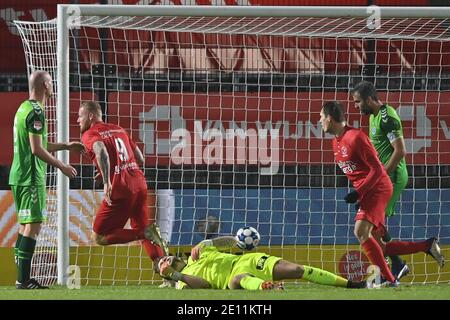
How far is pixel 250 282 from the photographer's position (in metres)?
9.98

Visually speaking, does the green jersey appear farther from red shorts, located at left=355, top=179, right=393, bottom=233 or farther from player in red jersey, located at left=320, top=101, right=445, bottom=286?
red shorts, located at left=355, top=179, right=393, bottom=233

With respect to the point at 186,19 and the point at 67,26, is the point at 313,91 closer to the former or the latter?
the point at 186,19

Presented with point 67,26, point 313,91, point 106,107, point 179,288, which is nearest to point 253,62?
point 313,91

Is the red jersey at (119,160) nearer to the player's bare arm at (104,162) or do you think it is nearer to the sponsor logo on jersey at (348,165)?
the player's bare arm at (104,162)

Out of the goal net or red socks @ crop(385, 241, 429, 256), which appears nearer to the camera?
red socks @ crop(385, 241, 429, 256)

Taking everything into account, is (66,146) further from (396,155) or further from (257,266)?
(396,155)

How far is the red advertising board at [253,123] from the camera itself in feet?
43.8

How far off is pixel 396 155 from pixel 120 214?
2.44m

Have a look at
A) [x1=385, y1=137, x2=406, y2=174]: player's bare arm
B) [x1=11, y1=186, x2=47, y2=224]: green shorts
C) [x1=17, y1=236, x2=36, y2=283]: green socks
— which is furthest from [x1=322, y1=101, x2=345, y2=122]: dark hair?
[x1=17, y1=236, x2=36, y2=283]: green socks

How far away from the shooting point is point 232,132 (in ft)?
43.9

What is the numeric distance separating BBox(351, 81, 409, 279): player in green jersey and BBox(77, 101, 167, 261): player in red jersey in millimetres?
2034

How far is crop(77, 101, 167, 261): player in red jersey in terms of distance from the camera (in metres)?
11.3

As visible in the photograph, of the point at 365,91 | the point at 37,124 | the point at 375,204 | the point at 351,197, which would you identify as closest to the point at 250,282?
the point at 351,197

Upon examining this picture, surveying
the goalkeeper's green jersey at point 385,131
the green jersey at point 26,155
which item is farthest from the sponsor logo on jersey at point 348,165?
the green jersey at point 26,155
